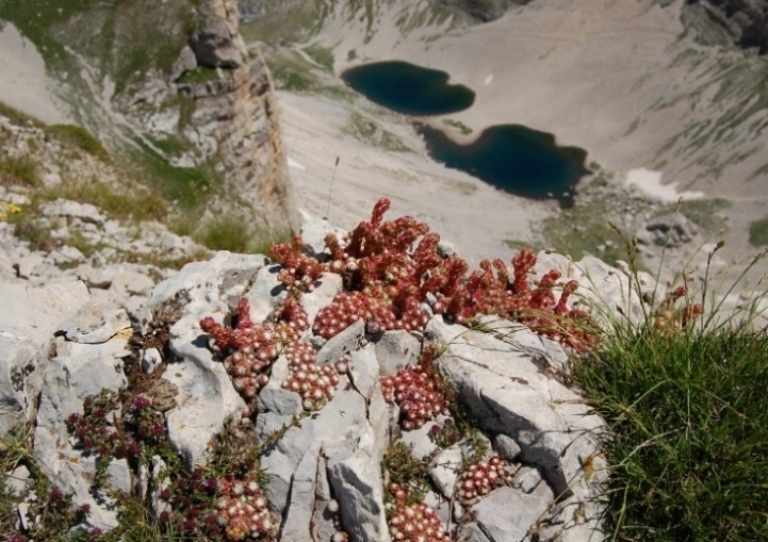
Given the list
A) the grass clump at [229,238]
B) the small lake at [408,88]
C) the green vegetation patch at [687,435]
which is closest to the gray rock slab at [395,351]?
the green vegetation patch at [687,435]

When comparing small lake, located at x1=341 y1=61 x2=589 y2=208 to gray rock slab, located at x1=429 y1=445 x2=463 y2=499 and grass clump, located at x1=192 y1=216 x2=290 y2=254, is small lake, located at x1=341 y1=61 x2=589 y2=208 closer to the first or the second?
grass clump, located at x1=192 y1=216 x2=290 y2=254

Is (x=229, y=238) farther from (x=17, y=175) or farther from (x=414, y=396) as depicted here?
(x=414, y=396)

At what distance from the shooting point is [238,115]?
4456cm

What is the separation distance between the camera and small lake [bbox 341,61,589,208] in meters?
105

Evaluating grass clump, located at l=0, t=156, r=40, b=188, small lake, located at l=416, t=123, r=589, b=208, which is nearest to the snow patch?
small lake, located at l=416, t=123, r=589, b=208

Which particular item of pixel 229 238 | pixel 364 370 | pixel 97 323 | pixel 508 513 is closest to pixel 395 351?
pixel 364 370

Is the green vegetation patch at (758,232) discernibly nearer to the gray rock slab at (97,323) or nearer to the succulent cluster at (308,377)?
the succulent cluster at (308,377)

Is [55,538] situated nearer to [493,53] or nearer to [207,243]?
[207,243]

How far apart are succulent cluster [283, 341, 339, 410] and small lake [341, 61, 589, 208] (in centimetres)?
9543

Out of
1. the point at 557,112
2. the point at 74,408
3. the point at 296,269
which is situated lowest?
the point at 557,112

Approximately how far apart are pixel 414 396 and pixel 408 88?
147 meters

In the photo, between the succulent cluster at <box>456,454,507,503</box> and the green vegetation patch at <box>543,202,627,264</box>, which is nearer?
the succulent cluster at <box>456,454,507,503</box>

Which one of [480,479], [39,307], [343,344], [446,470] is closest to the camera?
[480,479]

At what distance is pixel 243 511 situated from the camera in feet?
21.7
